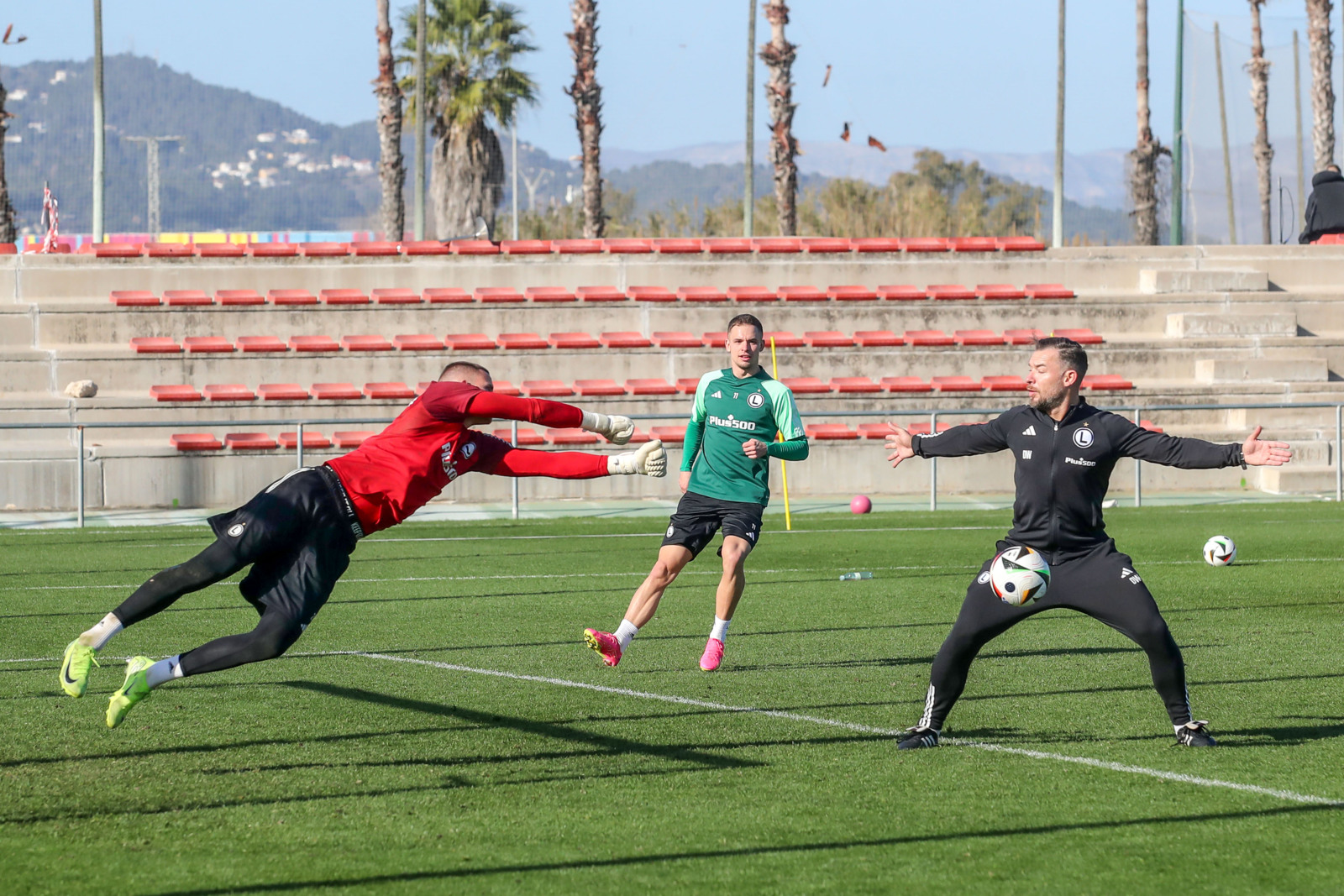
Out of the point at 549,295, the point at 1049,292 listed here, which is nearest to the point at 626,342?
the point at 549,295

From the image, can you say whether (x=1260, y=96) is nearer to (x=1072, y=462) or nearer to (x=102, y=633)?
(x=1072, y=462)

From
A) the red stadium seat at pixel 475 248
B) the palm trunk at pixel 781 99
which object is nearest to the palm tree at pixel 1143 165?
the palm trunk at pixel 781 99

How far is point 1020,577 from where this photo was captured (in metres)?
6.21

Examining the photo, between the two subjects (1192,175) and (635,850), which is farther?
(1192,175)

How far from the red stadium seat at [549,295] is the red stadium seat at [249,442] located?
5.72m

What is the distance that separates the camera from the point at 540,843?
5031 millimetres

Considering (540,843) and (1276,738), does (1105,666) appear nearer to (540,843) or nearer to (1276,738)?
(1276,738)

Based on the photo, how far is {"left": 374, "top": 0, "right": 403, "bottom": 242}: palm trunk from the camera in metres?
35.9

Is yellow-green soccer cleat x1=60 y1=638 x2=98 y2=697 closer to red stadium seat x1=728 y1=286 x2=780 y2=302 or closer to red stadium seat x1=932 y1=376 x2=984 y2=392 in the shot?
red stadium seat x1=932 y1=376 x2=984 y2=392

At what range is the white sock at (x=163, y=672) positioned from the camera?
6109 millimetres

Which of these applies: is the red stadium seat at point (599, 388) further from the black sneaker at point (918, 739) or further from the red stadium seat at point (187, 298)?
the black sneaker at point (918, 739)

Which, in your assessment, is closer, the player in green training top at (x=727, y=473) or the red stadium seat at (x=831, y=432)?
the player in green training top at (x=727, y=473)

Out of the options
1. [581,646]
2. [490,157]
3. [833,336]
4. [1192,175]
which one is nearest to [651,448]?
[581,646]

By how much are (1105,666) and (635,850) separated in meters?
4.56
